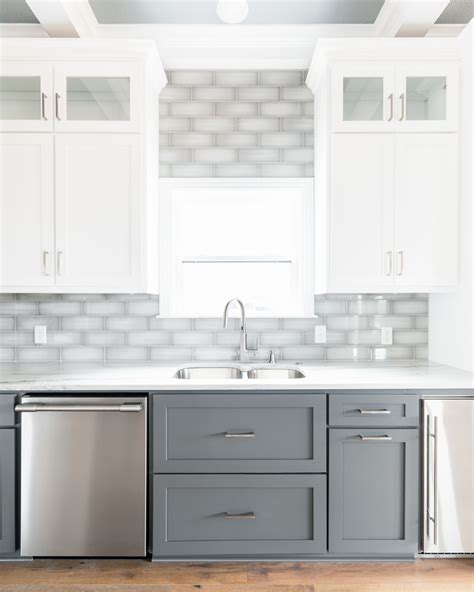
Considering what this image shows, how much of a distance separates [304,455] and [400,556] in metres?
0.71

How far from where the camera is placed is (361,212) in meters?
2.75

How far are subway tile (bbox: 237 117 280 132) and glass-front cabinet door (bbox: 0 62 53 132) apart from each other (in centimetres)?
112

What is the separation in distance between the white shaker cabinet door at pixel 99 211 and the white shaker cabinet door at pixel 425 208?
1.41 metres

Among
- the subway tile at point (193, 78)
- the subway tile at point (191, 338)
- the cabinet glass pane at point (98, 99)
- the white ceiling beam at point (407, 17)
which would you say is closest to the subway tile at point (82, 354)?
the subway tile at point (191, 338)

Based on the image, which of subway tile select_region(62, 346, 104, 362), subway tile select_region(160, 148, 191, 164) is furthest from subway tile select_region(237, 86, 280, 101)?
subway tile select_region(62, 346, 104, 362)

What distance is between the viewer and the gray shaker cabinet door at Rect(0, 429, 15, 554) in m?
2.40

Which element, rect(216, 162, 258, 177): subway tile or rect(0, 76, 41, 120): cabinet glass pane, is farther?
rect(216, 162, 258, 177): subway tile

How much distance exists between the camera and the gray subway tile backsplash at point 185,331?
10.3 feet

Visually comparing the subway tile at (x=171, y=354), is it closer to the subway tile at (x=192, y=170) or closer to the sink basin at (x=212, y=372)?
the sink basin at (x=212, y=372)

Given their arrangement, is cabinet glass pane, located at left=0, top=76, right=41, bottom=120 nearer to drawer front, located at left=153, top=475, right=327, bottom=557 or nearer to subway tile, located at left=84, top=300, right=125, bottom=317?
subway tile, located at left=84, top=300, right=125, bottom=317

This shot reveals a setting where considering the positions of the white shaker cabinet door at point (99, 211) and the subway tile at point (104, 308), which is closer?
the white shaker cabinet door at point (99, 211)

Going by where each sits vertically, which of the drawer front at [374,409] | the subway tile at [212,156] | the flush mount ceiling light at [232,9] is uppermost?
the flush mount ceiling light at [232,9]

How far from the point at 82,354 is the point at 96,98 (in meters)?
1.49

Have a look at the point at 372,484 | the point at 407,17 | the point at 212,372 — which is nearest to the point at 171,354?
the point at 212,372
